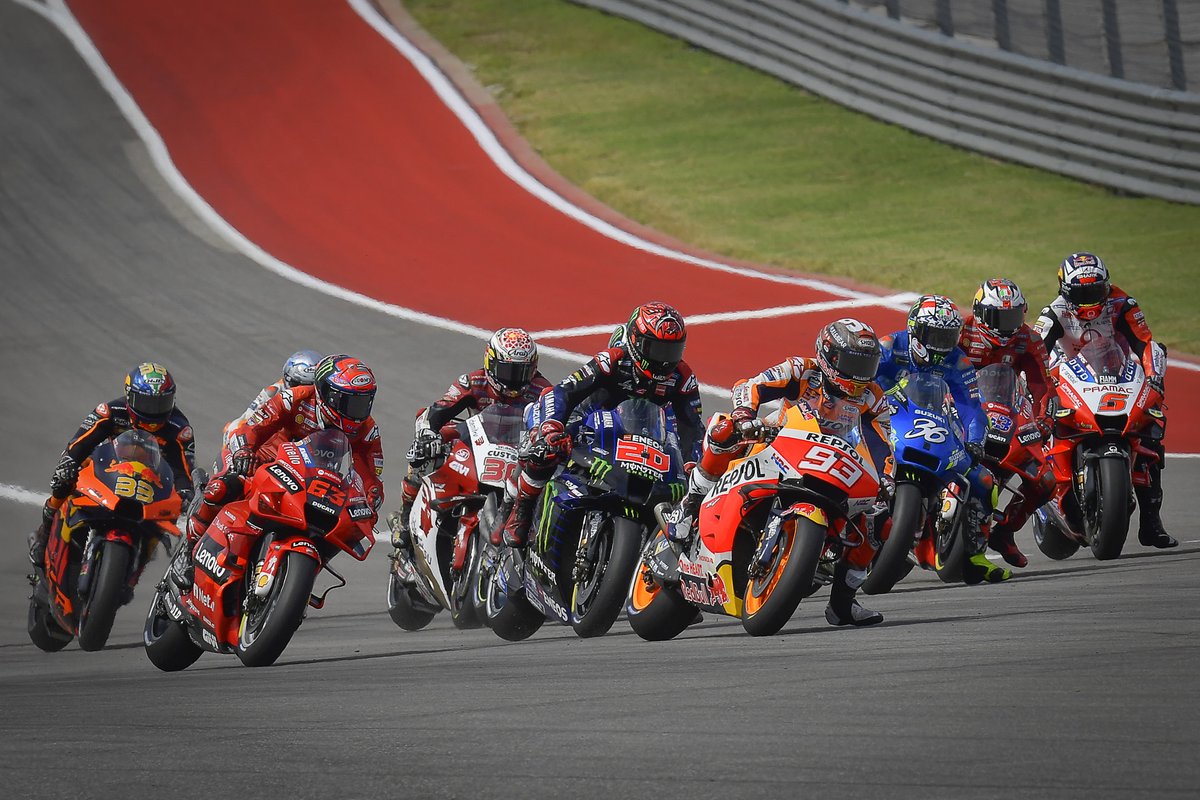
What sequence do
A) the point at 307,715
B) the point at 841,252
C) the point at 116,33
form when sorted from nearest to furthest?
the point at 307,715 < the point at 841,252 < the point at 116,33

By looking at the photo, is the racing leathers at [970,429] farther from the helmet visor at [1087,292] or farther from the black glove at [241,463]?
the black glove at [241,463]

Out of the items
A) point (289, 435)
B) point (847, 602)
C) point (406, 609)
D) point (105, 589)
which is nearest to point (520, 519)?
point (289, 435)

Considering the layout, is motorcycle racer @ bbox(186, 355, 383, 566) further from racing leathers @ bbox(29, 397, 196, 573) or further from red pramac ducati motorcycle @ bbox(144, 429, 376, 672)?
racing leathers @ bbox(29, 397, 196, 573)

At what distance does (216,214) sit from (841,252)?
8640 millimetres

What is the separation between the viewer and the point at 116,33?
110 feet

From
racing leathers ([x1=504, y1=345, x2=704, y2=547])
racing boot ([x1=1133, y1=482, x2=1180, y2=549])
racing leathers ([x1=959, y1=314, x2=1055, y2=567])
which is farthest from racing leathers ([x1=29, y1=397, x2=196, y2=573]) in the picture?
racing boot ([x1=1133, y1=482, x2=1180, y2=549])

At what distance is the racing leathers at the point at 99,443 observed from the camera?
12547 mm

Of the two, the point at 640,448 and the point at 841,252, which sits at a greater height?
the point at 640,448

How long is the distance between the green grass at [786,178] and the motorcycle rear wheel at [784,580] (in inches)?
465

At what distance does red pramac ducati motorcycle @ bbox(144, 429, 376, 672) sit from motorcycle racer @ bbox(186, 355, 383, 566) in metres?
0.18

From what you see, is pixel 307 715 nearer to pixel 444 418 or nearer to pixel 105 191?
pixel 444 418

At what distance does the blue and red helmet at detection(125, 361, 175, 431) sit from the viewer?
12727 millimetres

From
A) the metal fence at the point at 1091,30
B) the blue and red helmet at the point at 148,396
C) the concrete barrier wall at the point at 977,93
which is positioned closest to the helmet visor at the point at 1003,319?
the blue and red helmet at the point at 148,396

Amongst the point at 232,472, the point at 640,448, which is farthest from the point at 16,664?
the point at 640,448
